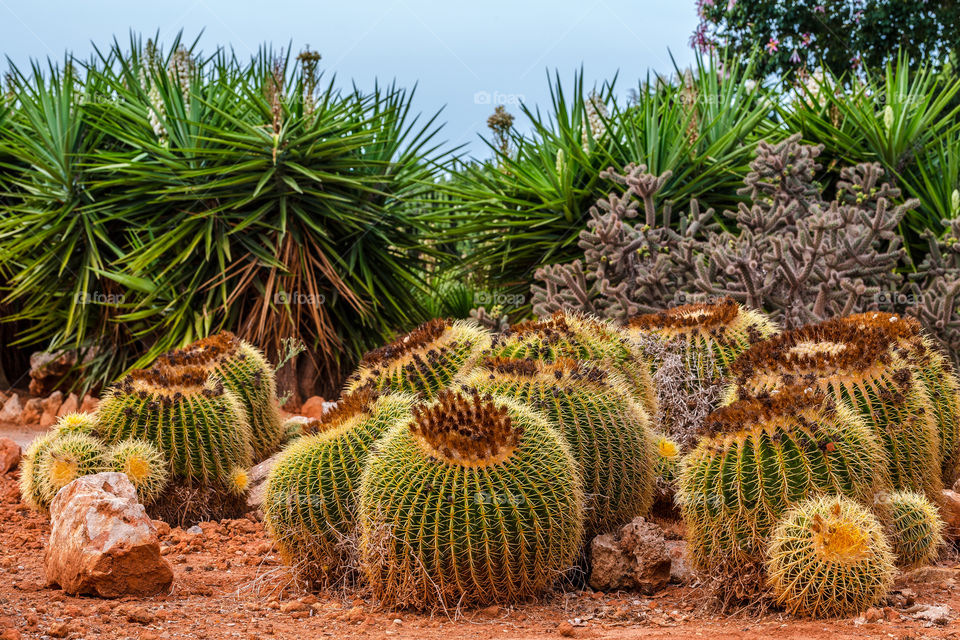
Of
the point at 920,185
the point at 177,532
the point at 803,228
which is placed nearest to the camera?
the point at 177,532

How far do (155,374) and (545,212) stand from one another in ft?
14.6

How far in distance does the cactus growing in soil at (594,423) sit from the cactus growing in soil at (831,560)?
0.82m

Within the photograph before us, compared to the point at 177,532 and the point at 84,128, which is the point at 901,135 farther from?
the point at 84,128

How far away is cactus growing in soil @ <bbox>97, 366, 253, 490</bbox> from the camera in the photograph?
202 inches

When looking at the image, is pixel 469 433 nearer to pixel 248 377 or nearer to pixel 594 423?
pixel 594 423

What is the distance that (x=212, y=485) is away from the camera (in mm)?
5277

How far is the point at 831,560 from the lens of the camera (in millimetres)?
3107

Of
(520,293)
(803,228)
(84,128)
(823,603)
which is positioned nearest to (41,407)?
(84,128)

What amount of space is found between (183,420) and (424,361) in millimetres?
1495

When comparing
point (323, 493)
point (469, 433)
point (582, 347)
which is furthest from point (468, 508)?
point (582, 347)

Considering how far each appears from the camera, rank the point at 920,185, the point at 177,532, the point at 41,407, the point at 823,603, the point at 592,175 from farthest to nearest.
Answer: the point at 41,407, the point at 592,175, the point at 920,185, the point at 177,532, the point at 823,603

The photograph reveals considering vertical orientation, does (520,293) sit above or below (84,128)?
below

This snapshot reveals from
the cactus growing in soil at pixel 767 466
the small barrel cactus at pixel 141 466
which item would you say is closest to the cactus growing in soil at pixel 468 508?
the cactus growing in soil at pixel 767 466

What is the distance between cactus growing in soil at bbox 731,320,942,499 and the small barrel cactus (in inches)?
116
